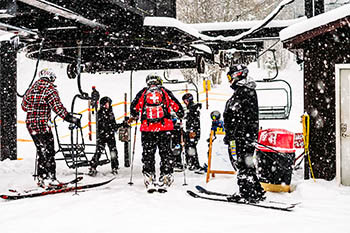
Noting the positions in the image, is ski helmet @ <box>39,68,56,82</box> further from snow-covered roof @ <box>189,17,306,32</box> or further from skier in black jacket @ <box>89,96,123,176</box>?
snow-covered roof @ <box>189,17,306,32</box>

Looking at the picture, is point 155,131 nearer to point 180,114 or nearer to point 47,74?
point 180,114

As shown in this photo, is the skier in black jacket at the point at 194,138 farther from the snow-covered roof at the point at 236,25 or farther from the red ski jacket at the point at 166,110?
the red ski jacket at the point at 166,110

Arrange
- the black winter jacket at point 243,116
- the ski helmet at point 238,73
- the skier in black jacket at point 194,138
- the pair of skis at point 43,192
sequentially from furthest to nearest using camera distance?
the skier in black jacket at point 194,138 < the pair of skis at point 43,192 < the ski helmet at point 238,73 < the black winter jacket at point 243,116

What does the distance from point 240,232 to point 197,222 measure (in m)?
0.62

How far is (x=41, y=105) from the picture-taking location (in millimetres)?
6637

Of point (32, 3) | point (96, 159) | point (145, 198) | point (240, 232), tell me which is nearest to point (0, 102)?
point (96, 159)

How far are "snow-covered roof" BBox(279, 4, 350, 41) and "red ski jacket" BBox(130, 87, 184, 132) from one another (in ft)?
8.23

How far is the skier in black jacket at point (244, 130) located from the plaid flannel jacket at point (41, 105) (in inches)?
116

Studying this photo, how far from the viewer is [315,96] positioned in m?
7.32

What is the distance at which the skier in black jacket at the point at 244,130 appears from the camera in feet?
18.1

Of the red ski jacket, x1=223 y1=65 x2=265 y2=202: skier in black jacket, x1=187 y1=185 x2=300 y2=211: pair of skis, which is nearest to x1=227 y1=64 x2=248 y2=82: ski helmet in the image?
x1=223 y1=65 x2=265 y2=202: skier in black jacket

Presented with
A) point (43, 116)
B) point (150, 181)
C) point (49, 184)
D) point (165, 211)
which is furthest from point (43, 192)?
point (165, 211)

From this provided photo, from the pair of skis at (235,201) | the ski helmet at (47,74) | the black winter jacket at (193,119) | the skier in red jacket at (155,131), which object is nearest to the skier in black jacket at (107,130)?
the black winter jacket at (193,119)

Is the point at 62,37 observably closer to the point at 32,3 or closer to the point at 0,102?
the point at 32,3
